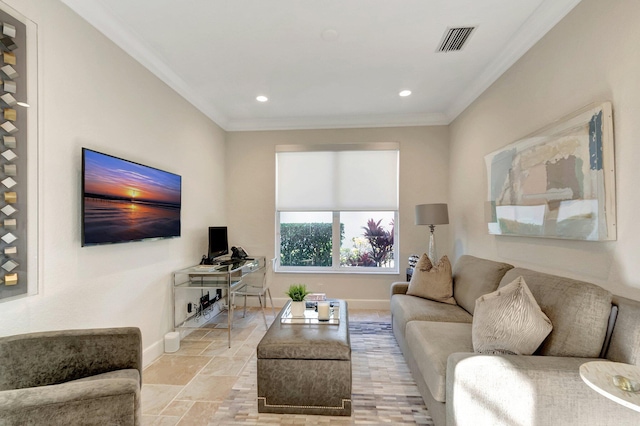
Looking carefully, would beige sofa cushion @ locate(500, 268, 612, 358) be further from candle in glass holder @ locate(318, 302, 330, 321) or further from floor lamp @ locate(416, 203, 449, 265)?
floor lamp @ locate(416, 203, 449, 265)

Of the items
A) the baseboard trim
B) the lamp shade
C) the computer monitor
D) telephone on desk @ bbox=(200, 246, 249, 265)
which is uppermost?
the lamp shade

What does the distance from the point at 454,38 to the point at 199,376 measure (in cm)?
361

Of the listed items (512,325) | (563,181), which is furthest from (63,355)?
(563,181)

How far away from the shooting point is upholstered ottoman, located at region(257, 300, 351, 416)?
1934 millimetres

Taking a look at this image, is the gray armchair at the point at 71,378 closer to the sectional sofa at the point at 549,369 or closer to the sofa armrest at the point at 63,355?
the sofa armrest at the point at 63,355

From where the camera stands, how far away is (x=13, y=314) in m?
1.61

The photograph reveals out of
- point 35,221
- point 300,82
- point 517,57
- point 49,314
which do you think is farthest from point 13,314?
point 517,57

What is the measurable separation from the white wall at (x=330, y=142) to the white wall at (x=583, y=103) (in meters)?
1.14

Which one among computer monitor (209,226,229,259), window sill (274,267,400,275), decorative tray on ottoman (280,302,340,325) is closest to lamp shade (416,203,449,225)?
window sill (274,267,400,275)

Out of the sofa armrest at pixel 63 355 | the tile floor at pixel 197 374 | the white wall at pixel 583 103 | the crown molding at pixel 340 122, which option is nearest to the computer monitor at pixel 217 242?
the tile floor at pixel 197 374

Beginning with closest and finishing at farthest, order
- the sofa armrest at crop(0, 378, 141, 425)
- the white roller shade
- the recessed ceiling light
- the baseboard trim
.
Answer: the sofa armrest at crop(0, 378, 141, 425)
the recessed ceiling light
the baseboard trim
the white roller shade

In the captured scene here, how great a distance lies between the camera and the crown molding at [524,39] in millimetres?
2012

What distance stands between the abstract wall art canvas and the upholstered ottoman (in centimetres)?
168

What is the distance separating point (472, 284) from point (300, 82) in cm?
273
